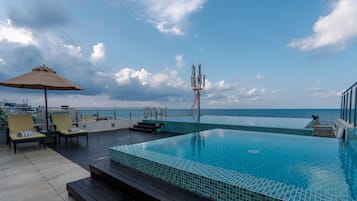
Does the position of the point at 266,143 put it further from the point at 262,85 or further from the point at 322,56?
the point at 262,85

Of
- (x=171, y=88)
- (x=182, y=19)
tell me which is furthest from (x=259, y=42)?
(x=171, y=88)


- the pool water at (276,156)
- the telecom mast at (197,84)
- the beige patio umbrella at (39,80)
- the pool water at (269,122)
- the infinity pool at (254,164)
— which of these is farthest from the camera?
the telecom mast at (197,84)

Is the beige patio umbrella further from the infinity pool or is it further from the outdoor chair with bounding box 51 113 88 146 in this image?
the infinity pool

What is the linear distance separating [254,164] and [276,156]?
72 centimetres

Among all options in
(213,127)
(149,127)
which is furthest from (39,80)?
(213,127)

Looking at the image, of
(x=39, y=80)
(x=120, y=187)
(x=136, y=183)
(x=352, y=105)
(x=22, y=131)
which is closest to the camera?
(x=136, y=183)

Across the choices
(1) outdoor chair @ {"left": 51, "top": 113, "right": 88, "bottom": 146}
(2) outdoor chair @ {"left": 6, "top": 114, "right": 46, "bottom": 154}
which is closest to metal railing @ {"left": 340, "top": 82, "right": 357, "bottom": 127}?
(1) outdoor chair @ {"left": 51, "top": 113, "right": 88, "bottom": 146}

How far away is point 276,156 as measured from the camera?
3258mm

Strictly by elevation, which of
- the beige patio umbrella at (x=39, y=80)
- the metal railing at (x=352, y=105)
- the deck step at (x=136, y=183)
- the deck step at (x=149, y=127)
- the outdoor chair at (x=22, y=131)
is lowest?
the deck step at (x=149, y=127)

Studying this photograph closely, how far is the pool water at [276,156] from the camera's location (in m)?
2.24

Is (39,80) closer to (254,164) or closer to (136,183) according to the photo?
(136,183)

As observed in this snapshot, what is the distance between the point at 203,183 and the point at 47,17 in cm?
752

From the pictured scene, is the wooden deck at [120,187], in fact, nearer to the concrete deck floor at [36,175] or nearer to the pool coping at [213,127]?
the concrete deck floor at [36,175]

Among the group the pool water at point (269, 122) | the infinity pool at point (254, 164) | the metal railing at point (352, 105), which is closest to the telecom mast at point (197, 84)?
the pool water at point (269, 122)
